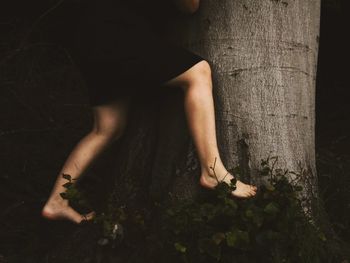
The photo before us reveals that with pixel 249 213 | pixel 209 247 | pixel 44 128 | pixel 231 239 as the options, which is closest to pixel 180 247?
pixel 209 247

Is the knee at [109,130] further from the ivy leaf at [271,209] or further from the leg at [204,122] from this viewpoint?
the ivy leaf at [271,209]

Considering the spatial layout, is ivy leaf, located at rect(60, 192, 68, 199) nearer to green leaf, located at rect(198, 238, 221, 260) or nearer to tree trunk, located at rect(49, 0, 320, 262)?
tree trunk, located at rect(49, 0, 320, 262)

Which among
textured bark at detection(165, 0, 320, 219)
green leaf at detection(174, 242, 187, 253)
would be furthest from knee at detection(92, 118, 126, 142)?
green leaf at detection(174, 242, 187, 253)

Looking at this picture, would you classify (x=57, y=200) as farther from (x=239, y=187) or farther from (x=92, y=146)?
(x=239, y=187)

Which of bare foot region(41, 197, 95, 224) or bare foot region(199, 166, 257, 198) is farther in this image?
bare foot region(41, 197, 95, 224)

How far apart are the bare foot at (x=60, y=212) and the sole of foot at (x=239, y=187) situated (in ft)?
2.34

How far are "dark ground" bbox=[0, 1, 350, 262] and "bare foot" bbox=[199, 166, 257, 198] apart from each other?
712 mm

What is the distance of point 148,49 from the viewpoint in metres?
3.33

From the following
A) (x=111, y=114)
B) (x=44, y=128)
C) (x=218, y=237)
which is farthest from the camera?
(x=44, y=128)

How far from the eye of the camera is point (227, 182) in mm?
3277

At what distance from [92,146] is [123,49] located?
0.61 m

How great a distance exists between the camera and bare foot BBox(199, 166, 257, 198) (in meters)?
3.25

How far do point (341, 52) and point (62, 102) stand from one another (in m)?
3.29

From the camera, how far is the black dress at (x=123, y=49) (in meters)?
3.32
